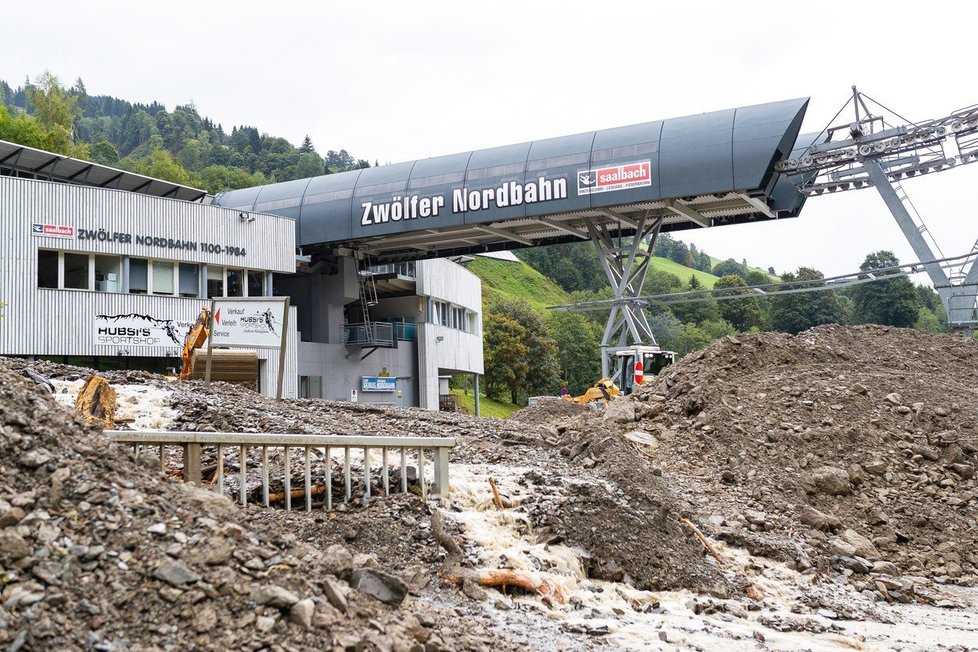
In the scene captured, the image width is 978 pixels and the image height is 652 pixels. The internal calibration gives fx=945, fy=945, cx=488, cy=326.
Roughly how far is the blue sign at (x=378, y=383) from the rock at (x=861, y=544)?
31.9 m

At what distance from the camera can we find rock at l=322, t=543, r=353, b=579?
833cm

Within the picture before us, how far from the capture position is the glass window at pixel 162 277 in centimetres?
3609

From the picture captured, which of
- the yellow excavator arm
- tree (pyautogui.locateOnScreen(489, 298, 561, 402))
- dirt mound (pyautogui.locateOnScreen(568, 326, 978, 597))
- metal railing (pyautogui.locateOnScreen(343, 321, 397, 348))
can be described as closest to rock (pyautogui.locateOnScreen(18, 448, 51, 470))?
dirt mound (pyautogui.locateOnScreen(568, 326, 978, 597))

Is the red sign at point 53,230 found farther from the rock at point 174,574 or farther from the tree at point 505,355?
the tree at point 505,355

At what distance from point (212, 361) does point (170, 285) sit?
13256 mm

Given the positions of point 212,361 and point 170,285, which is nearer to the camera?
point 212,361

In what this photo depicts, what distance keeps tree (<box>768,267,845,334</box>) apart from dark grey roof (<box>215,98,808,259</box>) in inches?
2146

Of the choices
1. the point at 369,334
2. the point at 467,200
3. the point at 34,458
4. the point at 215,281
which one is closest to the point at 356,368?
the point at 369,334

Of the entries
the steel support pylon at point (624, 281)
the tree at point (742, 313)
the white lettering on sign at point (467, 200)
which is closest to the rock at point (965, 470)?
the steel support pylon at point (624, 281)

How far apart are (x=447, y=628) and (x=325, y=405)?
13.9 meters

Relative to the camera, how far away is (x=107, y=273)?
3475 cm

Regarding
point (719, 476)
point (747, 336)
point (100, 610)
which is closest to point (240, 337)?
point (719, 476)

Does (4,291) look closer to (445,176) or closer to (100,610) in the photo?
(445,176)

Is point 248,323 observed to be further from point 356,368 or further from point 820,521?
point 356,368
